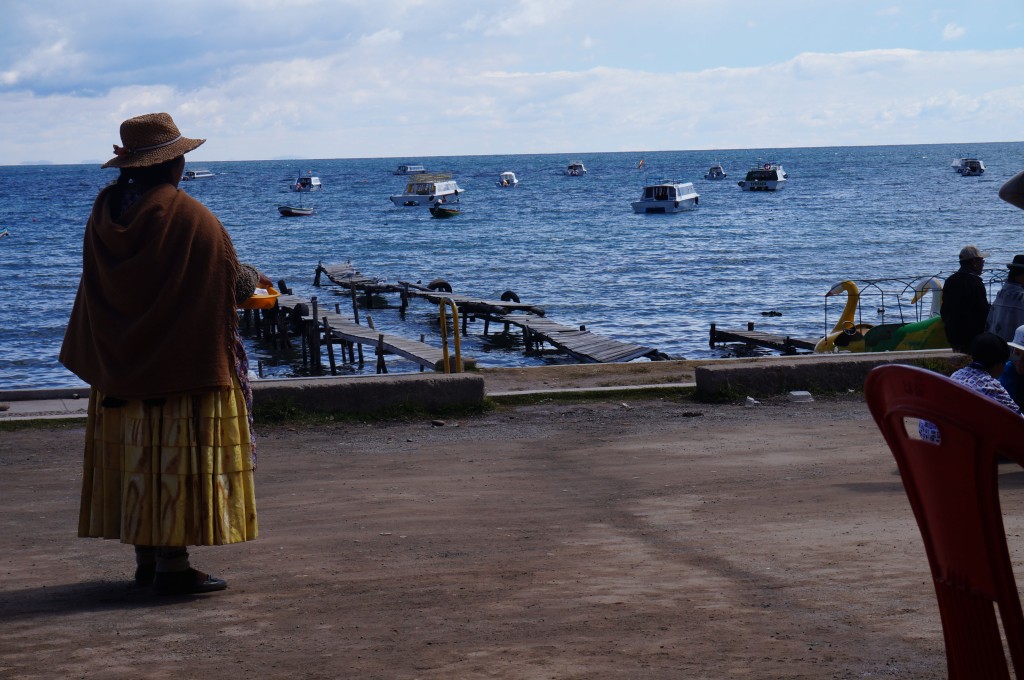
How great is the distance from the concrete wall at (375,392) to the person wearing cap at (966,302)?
4092mm

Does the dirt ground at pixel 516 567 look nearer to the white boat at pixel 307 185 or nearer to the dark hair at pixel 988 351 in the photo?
the dark hair at pixel 988 351

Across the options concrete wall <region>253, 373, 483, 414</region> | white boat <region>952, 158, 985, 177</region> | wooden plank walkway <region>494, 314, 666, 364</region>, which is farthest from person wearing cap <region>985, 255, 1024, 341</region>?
white boat <region>952, 158, 985, 177</region>

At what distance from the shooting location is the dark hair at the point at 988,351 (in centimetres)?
641

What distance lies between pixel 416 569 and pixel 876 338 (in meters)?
11.8

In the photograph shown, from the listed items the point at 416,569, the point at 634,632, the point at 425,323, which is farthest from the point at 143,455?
the point at 425,323

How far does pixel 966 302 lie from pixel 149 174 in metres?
7.46

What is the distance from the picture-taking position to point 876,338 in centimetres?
1582

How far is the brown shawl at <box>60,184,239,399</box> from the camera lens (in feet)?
15.0

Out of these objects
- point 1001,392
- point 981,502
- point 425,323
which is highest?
point 981,502

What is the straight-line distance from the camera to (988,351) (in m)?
6.41

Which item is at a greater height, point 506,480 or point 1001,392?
point 1001,392

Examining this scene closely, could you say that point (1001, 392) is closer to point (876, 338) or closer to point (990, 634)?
point (990, 634)

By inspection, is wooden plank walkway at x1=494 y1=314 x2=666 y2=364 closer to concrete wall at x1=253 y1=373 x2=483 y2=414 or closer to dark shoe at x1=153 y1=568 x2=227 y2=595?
concrete wall at x1=253 y1=373 x2=483 y2=414

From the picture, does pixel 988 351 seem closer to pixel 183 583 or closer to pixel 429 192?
pixel 183 583
